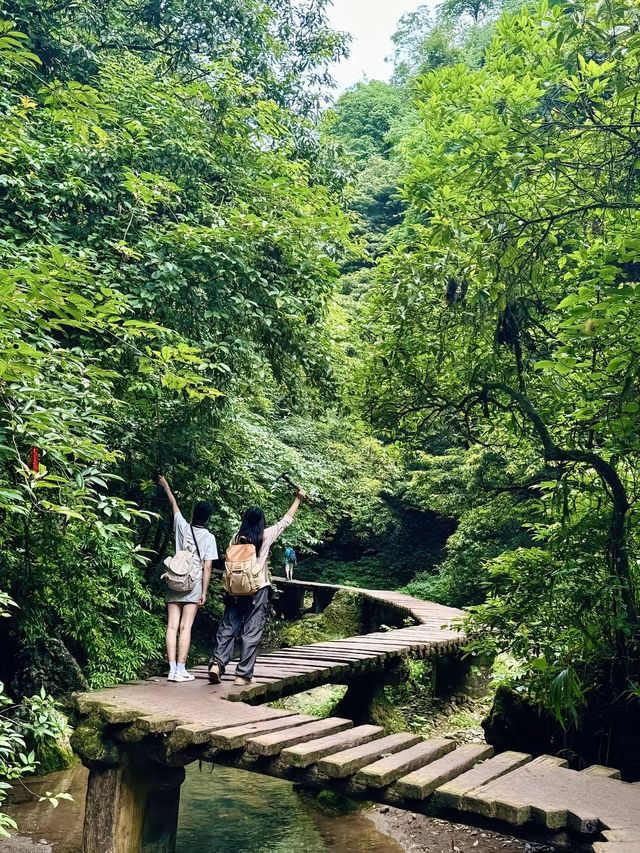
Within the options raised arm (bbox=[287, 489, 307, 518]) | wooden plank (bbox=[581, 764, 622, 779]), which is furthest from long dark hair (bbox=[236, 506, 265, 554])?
wooden plank (bbox=[581, 764, 622, 779])

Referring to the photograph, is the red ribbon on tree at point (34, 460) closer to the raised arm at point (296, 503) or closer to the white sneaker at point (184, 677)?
the raised arm at point (296, 503)

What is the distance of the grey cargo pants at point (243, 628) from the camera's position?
5.72 meters

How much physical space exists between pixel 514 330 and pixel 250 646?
10.9ft

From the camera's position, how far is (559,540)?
4.60m

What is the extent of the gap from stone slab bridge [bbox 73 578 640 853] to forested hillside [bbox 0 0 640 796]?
2.50ft

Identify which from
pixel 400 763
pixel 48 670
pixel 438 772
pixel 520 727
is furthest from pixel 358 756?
pixel 48 670

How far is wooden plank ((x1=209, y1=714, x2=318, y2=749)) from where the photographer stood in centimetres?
407

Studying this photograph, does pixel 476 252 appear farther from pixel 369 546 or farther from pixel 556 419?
pixel 369 546

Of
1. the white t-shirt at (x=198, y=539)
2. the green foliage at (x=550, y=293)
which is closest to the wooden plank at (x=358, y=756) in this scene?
the green foliage at (x=550, y=293)

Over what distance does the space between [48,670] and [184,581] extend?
11.0 feet

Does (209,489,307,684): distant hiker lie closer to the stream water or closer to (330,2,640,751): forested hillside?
the stream water

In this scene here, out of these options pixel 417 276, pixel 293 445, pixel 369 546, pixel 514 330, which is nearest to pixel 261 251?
pixel 417 276

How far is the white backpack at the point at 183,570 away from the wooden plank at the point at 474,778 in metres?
2.94

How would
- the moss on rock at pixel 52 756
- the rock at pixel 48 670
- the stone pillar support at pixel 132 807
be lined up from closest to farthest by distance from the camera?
the stone pillar support at pixel 132 807 → the moss on rock at pixel 52 756 → the rock at pixel 48 670
